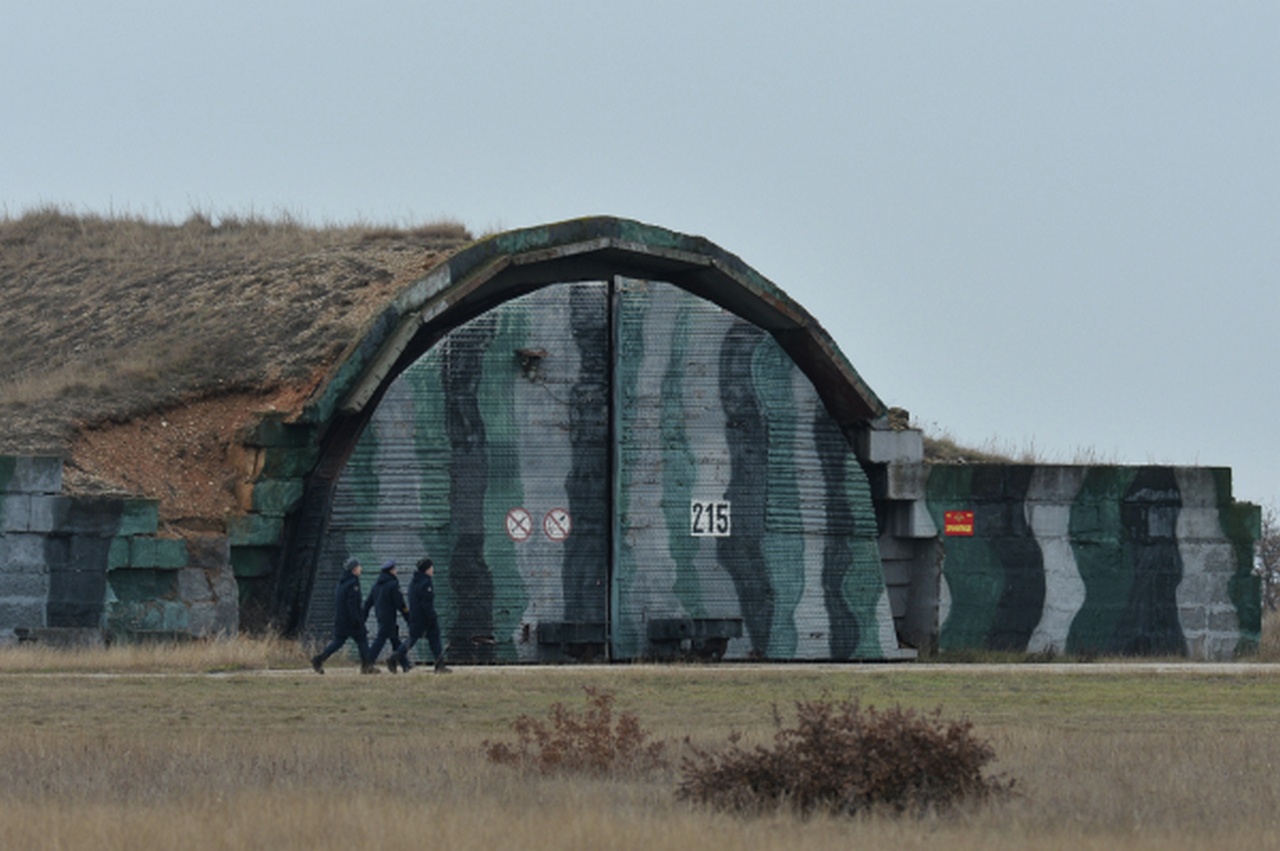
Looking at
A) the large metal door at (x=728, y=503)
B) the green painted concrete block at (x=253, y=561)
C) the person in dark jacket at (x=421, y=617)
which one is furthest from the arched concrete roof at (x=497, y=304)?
the person in dark jacket at (x=421, y=617)

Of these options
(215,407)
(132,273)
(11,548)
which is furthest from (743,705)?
(132,273)

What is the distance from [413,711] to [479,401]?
32.6ft

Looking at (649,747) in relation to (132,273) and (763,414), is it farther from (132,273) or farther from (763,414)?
(132,273)

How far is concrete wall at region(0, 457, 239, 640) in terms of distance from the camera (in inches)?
1089

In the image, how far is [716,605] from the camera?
3077cm

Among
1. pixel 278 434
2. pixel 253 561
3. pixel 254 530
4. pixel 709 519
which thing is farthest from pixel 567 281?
pixel 253 561

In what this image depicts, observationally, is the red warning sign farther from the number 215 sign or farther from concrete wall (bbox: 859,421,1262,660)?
the number 215 sign

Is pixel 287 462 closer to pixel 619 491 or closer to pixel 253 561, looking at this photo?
pixel 253 561

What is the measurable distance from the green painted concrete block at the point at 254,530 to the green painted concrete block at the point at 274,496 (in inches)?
4.1

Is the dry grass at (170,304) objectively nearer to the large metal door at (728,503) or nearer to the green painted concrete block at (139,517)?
the green painted concrete block at (139,517)

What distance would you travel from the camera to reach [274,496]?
29781 mm

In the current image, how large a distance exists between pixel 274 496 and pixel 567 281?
19.7 ft

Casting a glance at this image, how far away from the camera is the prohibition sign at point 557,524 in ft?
99.6

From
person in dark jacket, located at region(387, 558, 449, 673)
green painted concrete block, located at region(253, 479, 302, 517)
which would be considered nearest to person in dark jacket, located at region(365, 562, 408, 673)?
person in dark jacket, located at region(387, 558, 449, 673)
